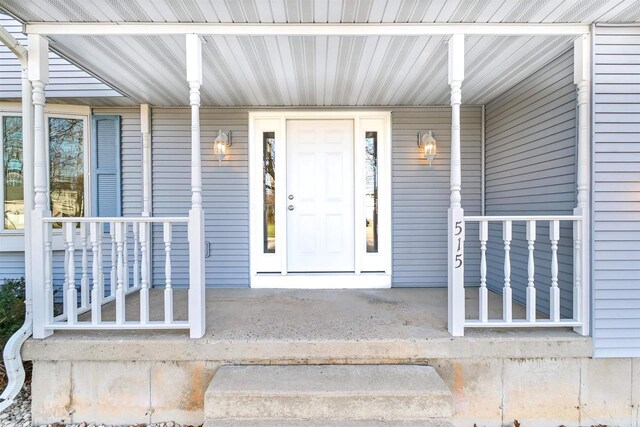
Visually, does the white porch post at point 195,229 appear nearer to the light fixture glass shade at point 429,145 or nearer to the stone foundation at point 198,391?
the stone foundation at point 198,391

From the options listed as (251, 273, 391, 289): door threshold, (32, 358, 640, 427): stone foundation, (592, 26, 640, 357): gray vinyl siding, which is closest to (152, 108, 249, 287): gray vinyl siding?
(251, 273, 391, 289): door threshold

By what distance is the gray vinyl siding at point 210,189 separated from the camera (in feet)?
13.0

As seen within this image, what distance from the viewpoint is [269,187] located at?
407 centimetres

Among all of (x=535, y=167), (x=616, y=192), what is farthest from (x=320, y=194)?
(x=616, y=192)

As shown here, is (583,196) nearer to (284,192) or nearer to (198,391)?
(284,192)

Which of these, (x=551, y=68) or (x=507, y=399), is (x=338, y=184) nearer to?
(x=551, y=68)

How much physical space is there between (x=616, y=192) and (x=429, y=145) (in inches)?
70.8

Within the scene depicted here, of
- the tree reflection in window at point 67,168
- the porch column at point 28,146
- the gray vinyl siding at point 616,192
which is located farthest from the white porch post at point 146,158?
the gray vinyl siding at point 616,192

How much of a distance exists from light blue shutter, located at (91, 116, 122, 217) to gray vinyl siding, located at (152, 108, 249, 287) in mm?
395

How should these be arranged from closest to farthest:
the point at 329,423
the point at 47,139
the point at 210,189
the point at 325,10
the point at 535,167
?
the point at 329,423 < the point at 325,10 < the point at 535,167 < the point at 47,139 < the point at 210,189

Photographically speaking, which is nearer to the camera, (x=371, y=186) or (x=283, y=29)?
(x=283, y=29)

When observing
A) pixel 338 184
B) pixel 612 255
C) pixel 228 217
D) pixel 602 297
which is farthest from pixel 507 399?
pixel 228 217

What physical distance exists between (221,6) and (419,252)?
3.11 m

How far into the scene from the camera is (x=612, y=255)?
2420 mm
